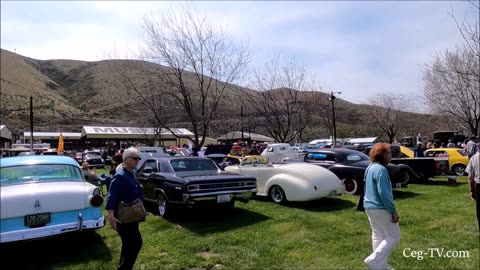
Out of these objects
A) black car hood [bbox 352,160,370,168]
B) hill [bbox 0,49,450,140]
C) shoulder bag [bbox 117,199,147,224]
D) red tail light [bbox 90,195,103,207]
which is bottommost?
red tail light [bbox 90,195,103,207]

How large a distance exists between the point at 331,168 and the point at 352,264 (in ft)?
21.9

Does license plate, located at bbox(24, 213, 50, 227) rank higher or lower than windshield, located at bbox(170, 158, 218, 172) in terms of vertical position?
lower

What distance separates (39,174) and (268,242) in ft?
13.9

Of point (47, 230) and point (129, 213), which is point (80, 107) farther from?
point (129, 213)

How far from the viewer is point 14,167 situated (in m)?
7.19

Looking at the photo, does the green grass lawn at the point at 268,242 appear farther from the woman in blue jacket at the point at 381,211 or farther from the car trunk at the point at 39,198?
the woman in blue jacket at the point at 381,211

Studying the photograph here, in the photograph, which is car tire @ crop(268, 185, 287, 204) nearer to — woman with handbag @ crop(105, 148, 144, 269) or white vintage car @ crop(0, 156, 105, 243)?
white vintage car @ crop(0, 156, 105, 243)

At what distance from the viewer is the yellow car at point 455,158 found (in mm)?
16391

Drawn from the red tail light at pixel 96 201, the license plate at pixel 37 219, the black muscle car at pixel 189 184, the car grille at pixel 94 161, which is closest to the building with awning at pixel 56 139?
the car grille at pixel 94 161

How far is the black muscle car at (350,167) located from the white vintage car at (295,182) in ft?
4.21

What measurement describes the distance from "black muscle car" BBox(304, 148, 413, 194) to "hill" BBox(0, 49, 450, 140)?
3807 centimetres

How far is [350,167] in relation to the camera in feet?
38.4

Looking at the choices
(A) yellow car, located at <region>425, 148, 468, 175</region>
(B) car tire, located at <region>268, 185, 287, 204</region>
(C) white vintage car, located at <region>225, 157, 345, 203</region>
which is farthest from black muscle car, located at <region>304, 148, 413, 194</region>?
(A) yellow car, located at <region>425, 148, 468, 175</region>

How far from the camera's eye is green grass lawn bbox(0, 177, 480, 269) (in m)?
5.85
